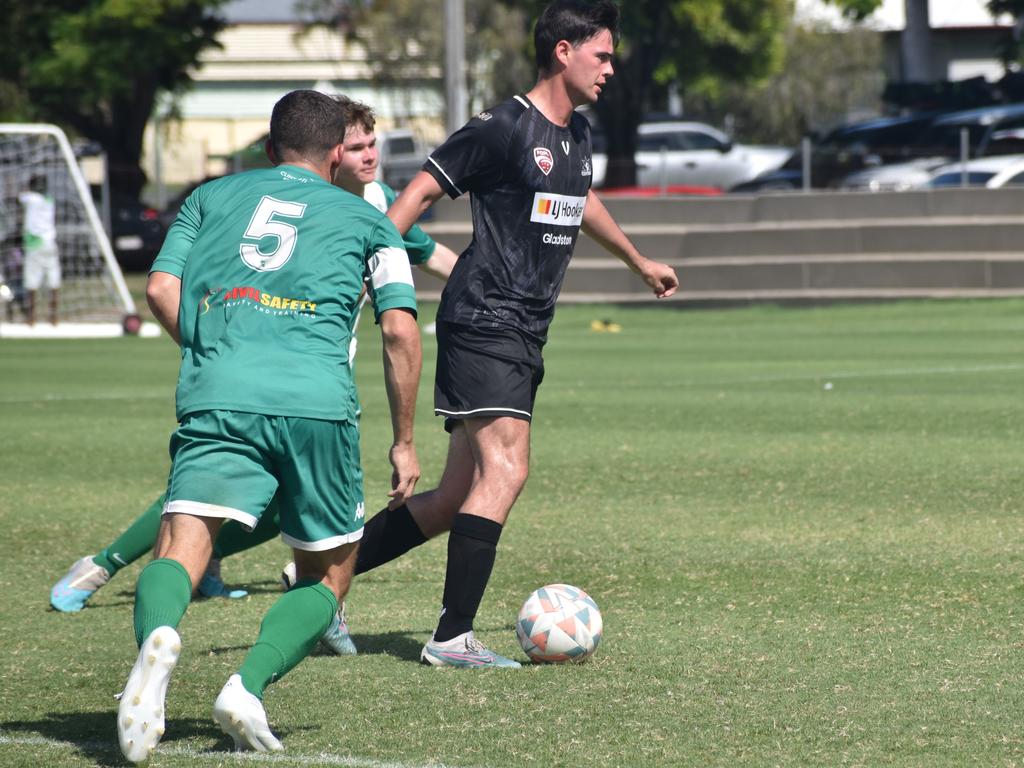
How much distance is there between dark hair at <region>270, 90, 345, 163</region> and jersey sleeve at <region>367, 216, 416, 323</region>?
278 mm

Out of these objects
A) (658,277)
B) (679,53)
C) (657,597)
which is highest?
(679,53)

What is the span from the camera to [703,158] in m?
37.4

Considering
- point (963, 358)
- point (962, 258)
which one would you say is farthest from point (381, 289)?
point (962, 258)

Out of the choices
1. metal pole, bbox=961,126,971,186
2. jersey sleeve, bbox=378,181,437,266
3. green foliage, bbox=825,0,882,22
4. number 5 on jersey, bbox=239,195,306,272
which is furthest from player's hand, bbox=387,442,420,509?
green foliage, bbox=825,0,882,22

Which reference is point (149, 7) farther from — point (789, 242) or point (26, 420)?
point (26, 420)

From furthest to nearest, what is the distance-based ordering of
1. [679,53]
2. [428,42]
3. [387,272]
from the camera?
[428,42] → [679,53] → [387,272]

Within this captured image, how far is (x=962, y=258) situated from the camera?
23250 millimetres

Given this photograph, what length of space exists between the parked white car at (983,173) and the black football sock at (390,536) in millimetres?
20286

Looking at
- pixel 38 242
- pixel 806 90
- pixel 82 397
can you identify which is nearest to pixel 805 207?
pixel 38 242

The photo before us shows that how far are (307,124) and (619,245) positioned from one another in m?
1.77

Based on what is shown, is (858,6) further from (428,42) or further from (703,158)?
(428,42)

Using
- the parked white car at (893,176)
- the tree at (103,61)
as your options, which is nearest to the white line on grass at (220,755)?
the parked white car at (893,176)

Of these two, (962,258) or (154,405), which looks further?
(962,258)

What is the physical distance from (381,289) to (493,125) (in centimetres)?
114
